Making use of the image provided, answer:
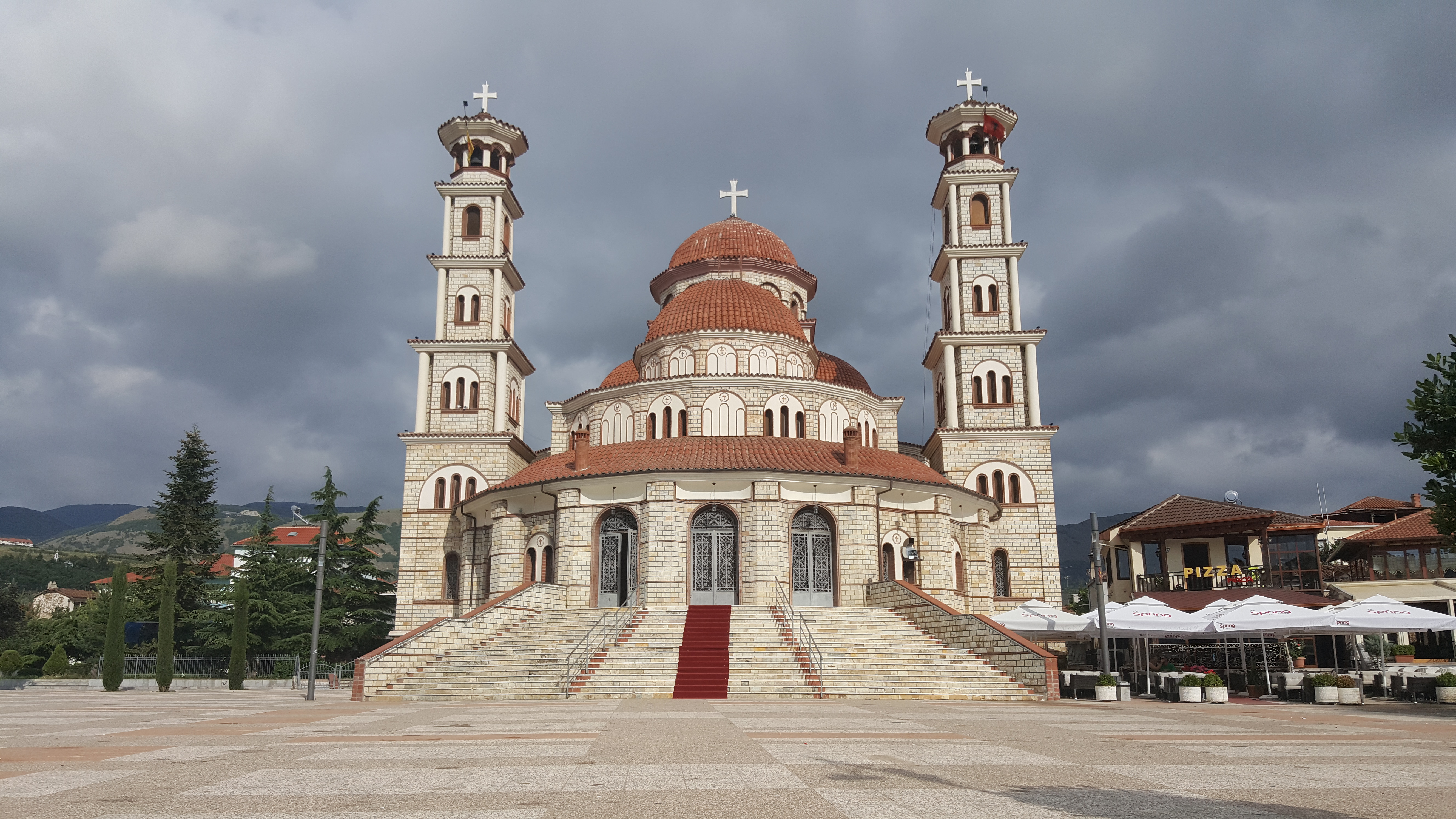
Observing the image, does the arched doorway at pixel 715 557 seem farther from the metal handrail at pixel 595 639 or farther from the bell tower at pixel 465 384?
the bell tower at pixel 465 384

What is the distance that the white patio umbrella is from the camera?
23375mm

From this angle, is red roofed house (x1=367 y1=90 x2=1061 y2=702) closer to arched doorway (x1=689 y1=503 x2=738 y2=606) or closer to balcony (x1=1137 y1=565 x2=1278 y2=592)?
arched doorway (x1=689 y1=503 x2=738 y2=606)

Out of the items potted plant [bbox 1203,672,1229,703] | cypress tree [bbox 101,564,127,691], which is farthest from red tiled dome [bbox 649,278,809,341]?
cypress tree [bbox 101,564,127,691]

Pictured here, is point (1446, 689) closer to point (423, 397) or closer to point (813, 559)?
point (813, 559)

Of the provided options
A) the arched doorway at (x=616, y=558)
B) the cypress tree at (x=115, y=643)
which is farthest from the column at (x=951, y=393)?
the cypress tree at (x=115, y=643)

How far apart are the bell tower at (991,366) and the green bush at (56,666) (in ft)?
115

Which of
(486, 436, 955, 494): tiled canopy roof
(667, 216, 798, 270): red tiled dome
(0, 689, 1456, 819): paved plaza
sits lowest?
(0, 689, 1456, 819): paved plaza

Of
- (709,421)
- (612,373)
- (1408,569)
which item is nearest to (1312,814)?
(709,421)

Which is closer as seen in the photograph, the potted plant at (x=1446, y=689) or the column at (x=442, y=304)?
the potted plant at (x=1446, y=689)

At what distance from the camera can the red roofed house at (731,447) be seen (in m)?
29.7

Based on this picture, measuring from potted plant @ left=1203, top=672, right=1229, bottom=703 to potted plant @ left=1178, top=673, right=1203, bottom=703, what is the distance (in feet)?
0.42

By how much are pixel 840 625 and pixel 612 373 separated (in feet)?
61.6

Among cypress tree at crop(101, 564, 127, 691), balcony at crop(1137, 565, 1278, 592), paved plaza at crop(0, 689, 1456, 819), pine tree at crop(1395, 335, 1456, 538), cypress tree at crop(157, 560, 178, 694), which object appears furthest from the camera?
balcony at crop(1137, 565, 1278, 592)

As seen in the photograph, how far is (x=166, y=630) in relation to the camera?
108 feet
